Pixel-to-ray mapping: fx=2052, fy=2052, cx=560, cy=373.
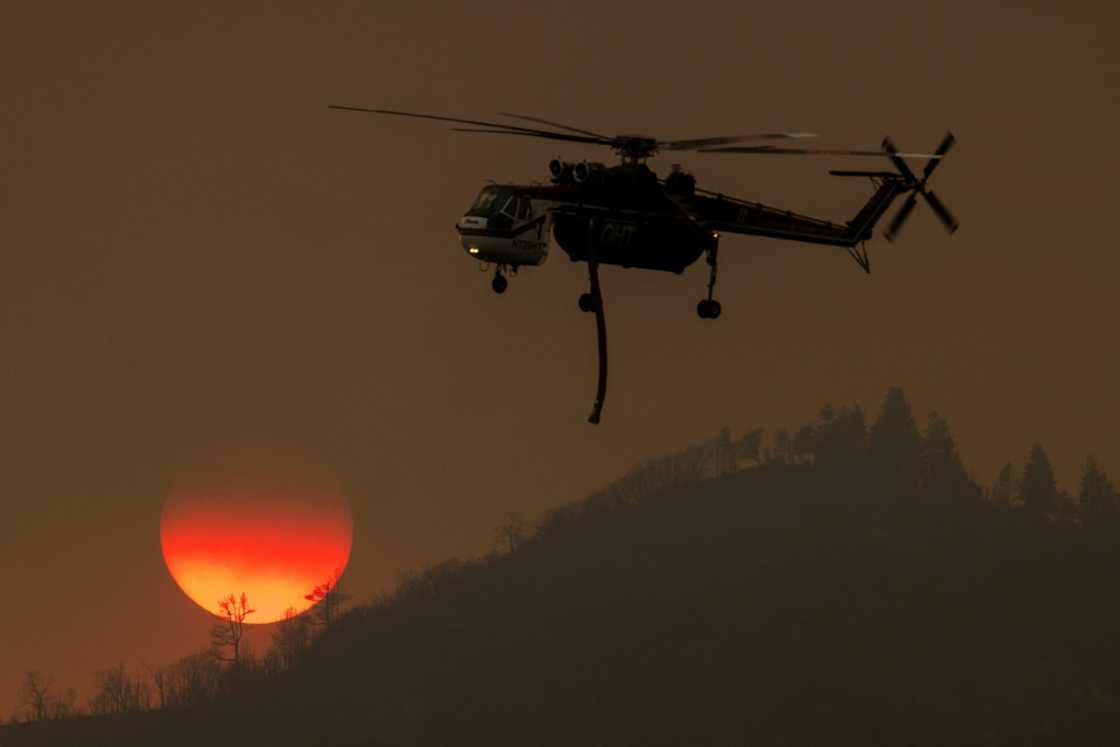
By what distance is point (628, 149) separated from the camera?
67000 mm

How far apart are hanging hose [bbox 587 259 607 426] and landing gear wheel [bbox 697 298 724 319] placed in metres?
3.57

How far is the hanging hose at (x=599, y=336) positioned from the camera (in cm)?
5881

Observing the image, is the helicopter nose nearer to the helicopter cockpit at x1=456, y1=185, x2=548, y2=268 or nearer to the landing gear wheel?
the helicopter cockpit at x1=456, y1=185, x2=548, y2=268

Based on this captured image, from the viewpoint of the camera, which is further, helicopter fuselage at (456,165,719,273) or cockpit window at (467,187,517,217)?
cockpit window at (467,187,517,217)

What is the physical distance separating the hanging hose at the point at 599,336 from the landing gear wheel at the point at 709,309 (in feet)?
11.7

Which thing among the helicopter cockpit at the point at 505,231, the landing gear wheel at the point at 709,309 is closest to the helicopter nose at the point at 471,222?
the helicopter cockpit at the point at 505,231

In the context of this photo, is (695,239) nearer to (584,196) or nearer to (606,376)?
(584,196)

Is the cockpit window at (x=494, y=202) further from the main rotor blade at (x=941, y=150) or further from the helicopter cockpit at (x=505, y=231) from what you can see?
the main rotor blade at (x=941, y=150)

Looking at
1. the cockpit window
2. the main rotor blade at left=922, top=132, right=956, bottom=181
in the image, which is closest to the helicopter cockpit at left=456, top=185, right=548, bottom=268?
the cockpit window

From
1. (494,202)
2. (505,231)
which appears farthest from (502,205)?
(505,231)

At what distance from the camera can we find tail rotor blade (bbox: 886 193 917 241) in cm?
7756

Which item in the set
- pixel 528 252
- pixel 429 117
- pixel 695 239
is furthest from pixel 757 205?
pixel 429 117

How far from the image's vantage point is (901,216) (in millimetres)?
78750

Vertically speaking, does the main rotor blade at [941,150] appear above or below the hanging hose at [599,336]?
above
